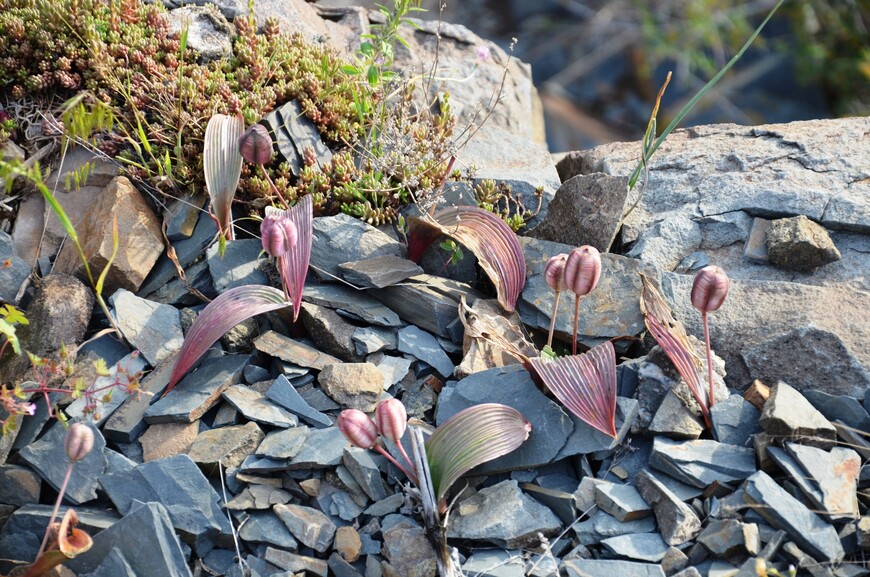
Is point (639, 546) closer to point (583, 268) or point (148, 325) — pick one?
point (583, 268)

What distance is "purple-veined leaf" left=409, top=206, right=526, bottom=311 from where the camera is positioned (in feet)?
11.8

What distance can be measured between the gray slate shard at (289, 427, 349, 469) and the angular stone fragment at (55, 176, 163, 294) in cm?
114

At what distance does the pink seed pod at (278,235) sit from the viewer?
10.5ft

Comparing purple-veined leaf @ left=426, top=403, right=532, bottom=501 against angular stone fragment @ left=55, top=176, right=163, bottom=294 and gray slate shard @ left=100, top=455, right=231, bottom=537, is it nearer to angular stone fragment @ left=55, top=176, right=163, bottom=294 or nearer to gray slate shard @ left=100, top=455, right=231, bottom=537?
gray slate shard @ left=100, top=455, right=231, bottom=537

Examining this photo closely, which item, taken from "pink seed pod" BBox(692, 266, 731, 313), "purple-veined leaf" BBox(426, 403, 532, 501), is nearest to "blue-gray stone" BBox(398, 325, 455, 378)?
"purple-veined leaf" BBox(426, 403, 532, 501)

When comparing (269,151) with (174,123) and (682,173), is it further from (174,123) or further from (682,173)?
(682,173)

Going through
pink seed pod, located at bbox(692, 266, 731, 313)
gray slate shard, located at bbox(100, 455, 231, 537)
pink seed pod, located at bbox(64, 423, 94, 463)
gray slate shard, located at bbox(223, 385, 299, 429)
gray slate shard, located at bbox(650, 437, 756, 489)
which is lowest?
gray slate shard, located at bbox(100, 455, 231, 537)

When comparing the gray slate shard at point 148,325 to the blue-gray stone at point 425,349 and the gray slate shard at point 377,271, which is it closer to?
the gray slate shard at point 377,271

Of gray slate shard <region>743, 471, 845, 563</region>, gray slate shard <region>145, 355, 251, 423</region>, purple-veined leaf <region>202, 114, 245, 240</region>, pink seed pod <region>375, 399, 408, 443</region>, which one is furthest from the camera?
purple-veined leaf <region>202, 114, 245, 240</region>

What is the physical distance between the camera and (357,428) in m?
2.79

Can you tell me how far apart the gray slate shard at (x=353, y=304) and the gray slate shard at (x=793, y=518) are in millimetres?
1519

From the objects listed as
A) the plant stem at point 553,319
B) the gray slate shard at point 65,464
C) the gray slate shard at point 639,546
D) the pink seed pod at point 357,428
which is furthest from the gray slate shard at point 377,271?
the gray slate shard at point 639,546

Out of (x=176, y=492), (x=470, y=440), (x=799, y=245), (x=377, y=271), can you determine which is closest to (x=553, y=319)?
(x=470, y=440)

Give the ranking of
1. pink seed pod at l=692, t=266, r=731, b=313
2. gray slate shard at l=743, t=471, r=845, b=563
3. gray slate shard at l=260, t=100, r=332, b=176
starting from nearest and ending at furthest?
1. gray slate shard at l=743, t=471, r=845, b=563
2. pink seed pod at l=692, t=266, r=731, b=313
3. gray slate shard at l=260, t=100, r=332, b=176
